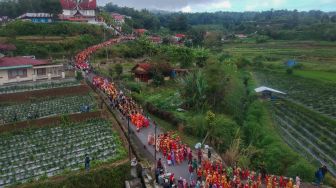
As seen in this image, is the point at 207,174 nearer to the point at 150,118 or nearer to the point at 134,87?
the point at 150,118

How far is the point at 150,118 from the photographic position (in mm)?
27750

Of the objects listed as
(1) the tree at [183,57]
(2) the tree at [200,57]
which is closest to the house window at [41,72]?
(1) the tree at [183,57]

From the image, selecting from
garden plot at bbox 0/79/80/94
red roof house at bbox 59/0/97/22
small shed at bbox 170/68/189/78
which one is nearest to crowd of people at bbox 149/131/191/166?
garden plot at bbox 0/79/80/94

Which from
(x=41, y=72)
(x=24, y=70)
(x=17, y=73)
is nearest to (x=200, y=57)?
(x=41, y=72)

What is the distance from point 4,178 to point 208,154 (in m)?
10.0

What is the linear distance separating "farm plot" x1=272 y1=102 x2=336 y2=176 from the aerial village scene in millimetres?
78

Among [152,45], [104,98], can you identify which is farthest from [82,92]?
[152,45]

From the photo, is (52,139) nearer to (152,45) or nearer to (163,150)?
(163,150)

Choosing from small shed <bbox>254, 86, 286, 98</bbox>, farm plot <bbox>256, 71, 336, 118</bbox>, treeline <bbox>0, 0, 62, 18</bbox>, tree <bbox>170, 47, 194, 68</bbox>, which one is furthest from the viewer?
treeline <bbox>0, 0, 62, 18</bbox>

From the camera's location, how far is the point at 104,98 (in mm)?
29656

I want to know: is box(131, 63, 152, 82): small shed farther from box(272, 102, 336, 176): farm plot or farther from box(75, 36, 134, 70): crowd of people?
box(272, 102, 336, 176): farm plot

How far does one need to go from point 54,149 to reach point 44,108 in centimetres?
745

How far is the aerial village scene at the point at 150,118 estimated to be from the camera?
696 inches

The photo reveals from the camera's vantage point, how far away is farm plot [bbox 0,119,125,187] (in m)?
17.7
